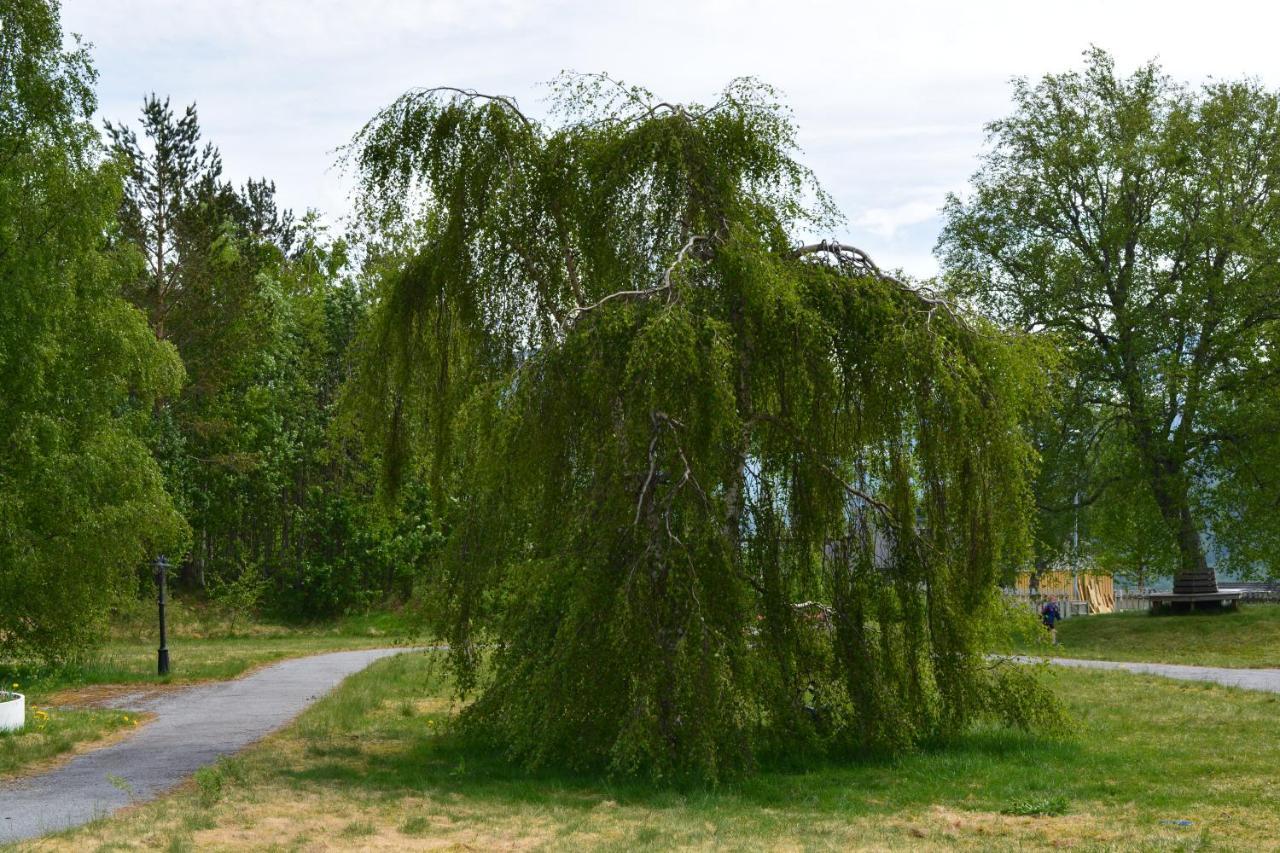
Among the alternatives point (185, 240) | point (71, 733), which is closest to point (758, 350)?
point (71, 733)

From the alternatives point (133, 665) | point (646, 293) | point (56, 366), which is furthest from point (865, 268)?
point (133, 665)

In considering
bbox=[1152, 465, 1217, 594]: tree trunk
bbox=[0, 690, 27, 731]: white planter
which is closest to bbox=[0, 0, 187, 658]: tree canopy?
bbox=[0, 690, 27, 731]: white planter

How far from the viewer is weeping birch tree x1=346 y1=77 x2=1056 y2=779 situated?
36.9 ft

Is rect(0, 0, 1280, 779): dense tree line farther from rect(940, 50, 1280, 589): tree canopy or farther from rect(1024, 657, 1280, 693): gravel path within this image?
rect(940, 50, 1280, 589): tree canopy

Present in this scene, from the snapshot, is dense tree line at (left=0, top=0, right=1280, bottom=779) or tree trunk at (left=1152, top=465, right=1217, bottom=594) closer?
dense tree line at (left=0, top=0, right=1280, bottom=779)

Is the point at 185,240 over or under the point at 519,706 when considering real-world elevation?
over

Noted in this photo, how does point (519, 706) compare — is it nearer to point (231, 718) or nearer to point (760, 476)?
point (760, 476)

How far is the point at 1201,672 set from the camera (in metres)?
23.0

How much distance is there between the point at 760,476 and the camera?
1273 cm

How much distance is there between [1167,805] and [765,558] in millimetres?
4034

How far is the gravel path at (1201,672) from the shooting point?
67.3 feet

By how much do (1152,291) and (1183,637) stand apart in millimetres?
8687

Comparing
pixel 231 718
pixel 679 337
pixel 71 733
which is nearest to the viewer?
pixel 679 337

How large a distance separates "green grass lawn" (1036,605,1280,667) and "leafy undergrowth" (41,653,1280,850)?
14.2 m
